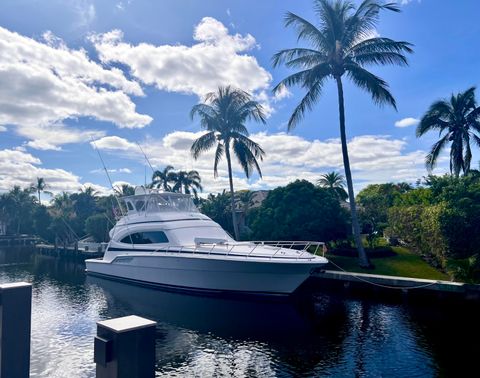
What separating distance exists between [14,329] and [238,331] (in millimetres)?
9194

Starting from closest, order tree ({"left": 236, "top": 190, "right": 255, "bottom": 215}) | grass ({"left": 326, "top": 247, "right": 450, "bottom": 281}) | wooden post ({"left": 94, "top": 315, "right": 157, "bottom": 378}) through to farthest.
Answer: wooden post ({"left": 94, "top": 315, "right": 157, "bottom": 378}) → grass ({"left": 326, "top": 247, "right": 450, "bottom": 281}) → tree ({"left": 236, "top": 190, "right": 255, "bottom": 215})

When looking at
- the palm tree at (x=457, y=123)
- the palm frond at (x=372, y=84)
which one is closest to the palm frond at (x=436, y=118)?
the palm tree at (x=457, y=123)

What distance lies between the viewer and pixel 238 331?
14.2 meters

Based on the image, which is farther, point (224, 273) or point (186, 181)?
point (186, 181)

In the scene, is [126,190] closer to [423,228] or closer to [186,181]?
[186,181]

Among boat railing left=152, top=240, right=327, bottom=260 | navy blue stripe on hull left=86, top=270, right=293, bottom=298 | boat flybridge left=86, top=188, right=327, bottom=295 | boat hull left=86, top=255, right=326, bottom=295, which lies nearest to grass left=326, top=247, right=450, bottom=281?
boat flybridge left=86, top=188, right=327, bottom=295

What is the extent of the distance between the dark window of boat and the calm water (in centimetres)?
370

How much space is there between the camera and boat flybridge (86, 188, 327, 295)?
18.2 m

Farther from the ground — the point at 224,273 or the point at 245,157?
the point at 245,157

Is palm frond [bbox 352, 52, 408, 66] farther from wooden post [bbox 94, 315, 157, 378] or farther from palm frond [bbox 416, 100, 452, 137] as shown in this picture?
wooden post [bbox 94, 315, 157, 378]

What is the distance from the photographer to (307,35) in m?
26.1

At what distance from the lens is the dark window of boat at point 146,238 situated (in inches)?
926

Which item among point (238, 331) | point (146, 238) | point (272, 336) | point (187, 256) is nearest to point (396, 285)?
point (272, 336)

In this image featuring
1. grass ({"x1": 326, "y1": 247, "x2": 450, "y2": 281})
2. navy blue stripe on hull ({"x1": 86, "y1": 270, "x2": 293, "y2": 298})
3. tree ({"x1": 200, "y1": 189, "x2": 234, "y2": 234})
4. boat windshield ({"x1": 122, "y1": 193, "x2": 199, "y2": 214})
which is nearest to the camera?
navy blue stripe on hull ({"x1": 86, "y1": 270, "x2": 293, "y2": 298})
